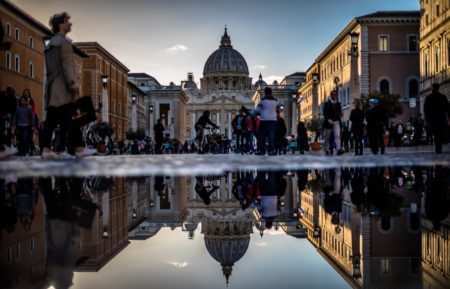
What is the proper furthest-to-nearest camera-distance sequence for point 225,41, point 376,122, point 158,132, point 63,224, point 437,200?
point 225,41 → point 158,132 → point 376,122 → point 437,200 → point 63,224

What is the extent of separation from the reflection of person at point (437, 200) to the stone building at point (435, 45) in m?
29.6

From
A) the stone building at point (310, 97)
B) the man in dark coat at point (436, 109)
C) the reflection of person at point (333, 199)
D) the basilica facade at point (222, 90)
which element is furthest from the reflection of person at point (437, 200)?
the basilica facade at point (222, 90)

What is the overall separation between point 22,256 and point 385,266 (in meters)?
1.17

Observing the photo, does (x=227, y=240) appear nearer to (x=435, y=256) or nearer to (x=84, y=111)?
(x=435, y=256)

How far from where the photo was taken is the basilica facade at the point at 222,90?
14450 cm

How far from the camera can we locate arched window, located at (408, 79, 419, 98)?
44906 millimetres

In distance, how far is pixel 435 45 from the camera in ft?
120

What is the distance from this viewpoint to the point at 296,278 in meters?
1.89

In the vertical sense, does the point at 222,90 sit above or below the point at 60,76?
above

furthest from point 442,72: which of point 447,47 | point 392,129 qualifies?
point 392,129

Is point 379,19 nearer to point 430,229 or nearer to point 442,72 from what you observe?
point 442,72

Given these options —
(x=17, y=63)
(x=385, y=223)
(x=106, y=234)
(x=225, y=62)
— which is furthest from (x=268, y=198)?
(x=225, y=62)

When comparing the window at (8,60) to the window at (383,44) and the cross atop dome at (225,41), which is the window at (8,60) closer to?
the window at (383,44)

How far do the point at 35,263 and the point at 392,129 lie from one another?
33.1 meters
